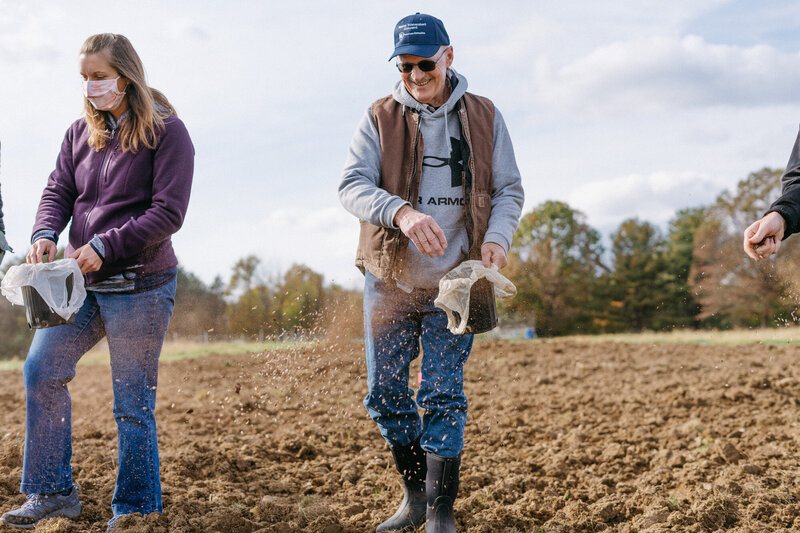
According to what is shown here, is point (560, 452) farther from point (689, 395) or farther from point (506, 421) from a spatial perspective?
point (689, 395)

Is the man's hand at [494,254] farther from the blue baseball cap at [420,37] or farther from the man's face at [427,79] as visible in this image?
the blue baseball cap at [420,37]

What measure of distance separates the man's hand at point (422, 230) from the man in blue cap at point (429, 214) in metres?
0.21

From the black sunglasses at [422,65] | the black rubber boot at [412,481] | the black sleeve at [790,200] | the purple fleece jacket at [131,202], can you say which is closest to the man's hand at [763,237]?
the black sleeve at [790,200]

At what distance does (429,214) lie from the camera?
3.24 metres

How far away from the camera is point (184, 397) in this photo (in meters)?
8.14

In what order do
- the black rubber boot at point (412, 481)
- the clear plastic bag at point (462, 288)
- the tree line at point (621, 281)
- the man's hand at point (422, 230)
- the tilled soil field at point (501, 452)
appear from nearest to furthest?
the man's hand at point (422, 230) < the clear plastic bag at point (462, 288) < the black rubber boot at point (412, 481) < the tilled soil field at point (501, 452) < the tree line at point (621, 281)

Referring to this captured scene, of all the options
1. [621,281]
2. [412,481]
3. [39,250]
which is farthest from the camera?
[621,281]

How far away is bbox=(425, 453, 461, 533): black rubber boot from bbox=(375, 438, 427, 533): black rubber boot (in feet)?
0.80

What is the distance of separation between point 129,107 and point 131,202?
46cm

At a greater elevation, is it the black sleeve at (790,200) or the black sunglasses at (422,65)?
the black sunglasses at (422,65)

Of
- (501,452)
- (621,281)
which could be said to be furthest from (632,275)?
(501,452)

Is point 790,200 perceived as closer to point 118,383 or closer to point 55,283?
point 118,383

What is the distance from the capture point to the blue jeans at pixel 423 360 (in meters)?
3.19

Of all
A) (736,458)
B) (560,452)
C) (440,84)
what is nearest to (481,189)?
(440,84)
